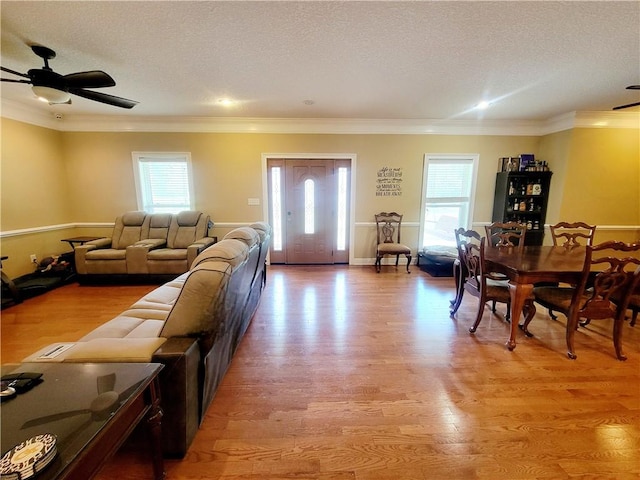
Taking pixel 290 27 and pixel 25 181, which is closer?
pixel 290 27

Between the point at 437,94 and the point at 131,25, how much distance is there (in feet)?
10.6

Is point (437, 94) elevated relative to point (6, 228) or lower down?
elevated

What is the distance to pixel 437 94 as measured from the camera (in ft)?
10.9

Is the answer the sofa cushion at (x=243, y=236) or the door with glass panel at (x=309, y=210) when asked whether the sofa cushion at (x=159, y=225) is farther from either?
the sofa cushion at (x=243, y=236)

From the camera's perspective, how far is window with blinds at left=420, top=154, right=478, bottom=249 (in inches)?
192

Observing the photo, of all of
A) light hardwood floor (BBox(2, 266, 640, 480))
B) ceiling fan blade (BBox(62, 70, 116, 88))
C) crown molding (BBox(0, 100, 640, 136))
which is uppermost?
crown molding (BBox(0, 100, 640, 136))

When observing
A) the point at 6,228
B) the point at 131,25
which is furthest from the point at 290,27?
the point at 6,228

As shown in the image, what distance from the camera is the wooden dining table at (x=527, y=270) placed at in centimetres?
220

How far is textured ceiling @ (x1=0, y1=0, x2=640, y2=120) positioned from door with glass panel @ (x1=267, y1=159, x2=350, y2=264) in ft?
4.20

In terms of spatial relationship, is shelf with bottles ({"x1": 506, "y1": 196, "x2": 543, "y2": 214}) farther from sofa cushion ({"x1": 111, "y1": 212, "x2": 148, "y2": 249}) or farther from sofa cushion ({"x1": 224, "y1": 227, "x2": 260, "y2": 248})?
sofa cushion ({"x1": 111, "y1": 212, "x2": 148, "y2": 249})

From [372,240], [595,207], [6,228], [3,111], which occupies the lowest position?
[372,240]

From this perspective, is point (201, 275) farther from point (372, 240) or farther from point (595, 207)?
point (595, 207)

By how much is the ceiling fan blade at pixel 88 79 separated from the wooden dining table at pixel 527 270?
12.6ft

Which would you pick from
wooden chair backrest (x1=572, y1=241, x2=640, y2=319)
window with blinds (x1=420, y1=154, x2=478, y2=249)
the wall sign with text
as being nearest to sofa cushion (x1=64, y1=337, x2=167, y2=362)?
wooden chair backrest (x1=572, y1=241, x2=640, y2=319)
